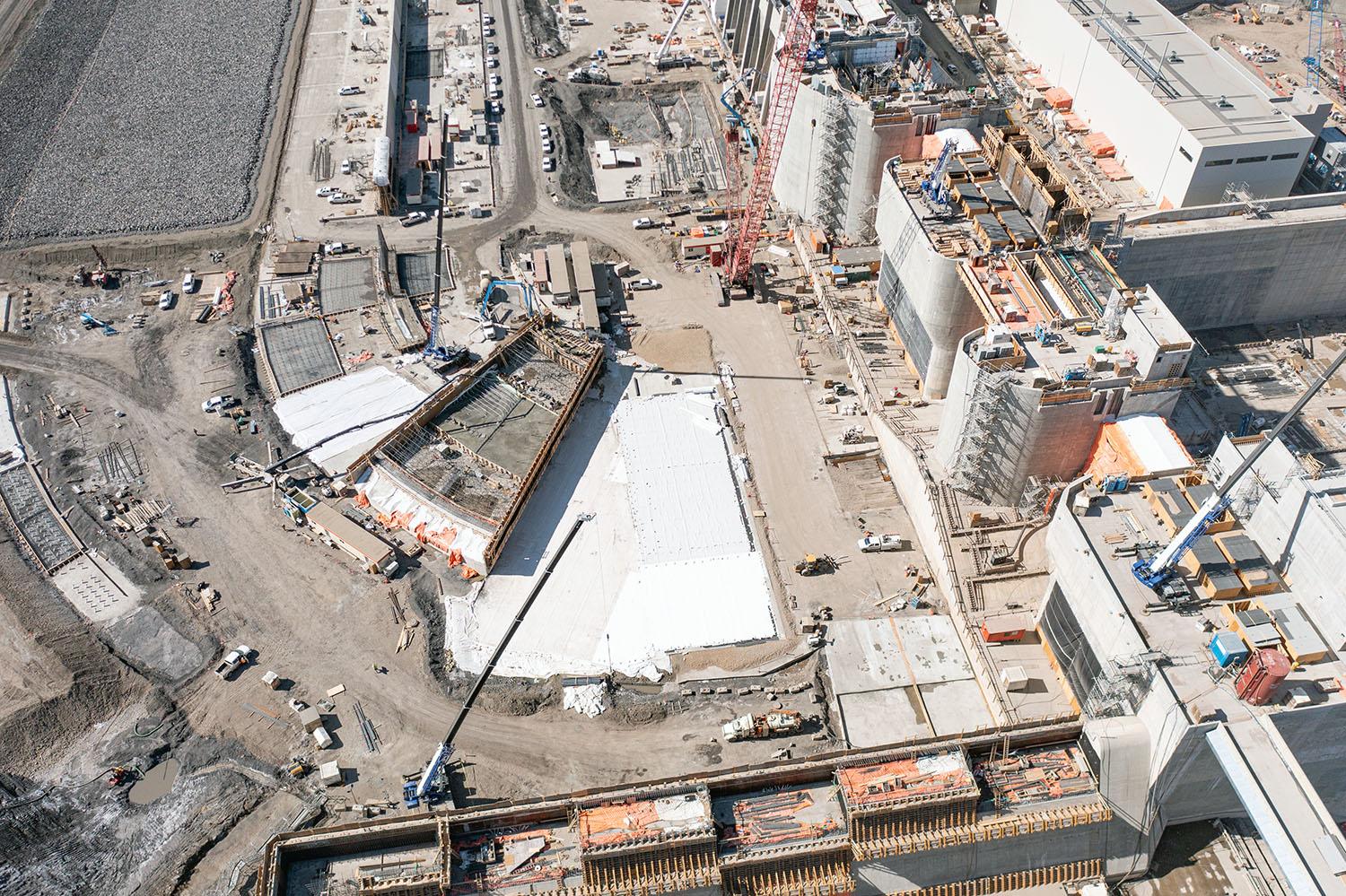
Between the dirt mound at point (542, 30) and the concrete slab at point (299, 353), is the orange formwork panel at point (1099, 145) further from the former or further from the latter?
the concrete slab at point (299, 353)

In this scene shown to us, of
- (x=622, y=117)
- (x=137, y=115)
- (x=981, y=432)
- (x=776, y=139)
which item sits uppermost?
(x=776, y=139)

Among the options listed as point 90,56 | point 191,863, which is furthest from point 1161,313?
point 90,56

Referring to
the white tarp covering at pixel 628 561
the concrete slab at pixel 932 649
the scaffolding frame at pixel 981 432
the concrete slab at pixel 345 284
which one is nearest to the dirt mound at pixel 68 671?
the white tarp covering at pixel 628 561

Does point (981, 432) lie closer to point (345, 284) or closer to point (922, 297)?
point (922, 297)

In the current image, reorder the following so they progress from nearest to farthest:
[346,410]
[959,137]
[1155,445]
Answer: [1155,445]
[346,410]
[959,137]

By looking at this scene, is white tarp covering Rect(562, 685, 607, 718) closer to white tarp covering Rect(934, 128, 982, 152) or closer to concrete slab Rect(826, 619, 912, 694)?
concrete slab Rect(826, 619, 912, 694)

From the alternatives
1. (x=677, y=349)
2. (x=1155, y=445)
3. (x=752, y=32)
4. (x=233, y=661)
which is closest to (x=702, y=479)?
(x=677, y=349)
